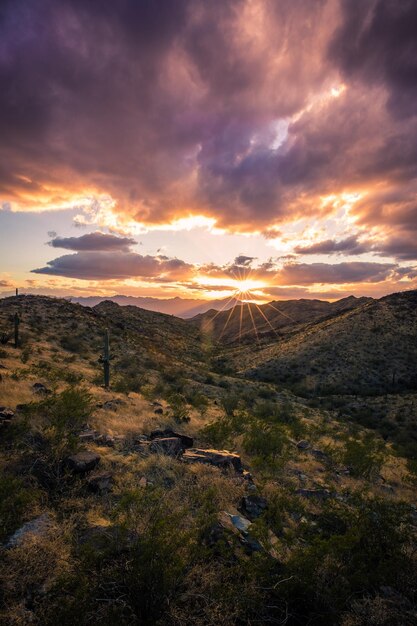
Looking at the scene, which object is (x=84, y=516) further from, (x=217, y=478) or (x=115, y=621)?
(x=217, y=478)

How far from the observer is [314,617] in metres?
4.50

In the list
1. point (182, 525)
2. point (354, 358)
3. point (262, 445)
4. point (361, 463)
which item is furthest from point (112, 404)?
point (354, 358)

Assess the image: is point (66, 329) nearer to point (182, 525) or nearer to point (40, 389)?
point (40, 389)

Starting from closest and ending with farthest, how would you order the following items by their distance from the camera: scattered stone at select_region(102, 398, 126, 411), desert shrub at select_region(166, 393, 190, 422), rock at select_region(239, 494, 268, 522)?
rock at select_region(239, 494, 268, 522) → scattered stone at select_region(102, 398, 126, 411) → desert shrub at select_region(166, 393, 190, 422)

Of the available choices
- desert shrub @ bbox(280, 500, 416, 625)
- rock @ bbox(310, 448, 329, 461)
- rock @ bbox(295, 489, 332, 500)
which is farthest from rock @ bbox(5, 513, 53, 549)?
rock @ bbox(310, 448, 329, 461)

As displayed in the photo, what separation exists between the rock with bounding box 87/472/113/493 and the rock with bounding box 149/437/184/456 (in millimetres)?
2085

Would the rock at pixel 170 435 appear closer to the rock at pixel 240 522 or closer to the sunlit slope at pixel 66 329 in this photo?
the rock at pixel 240 522

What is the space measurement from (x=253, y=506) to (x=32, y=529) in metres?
4.69

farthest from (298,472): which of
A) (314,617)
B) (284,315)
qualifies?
(284,315)

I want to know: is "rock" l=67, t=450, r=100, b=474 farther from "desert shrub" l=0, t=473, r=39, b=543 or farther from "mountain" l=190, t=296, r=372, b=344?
"mountain" l=190, t=296, r=372, b=344

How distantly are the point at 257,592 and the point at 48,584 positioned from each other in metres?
2.98

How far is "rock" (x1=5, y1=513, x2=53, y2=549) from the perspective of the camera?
15.9 feet

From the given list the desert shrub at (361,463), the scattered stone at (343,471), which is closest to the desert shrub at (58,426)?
the scattered stone at (343,471)

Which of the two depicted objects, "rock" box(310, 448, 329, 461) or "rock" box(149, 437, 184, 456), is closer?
"rock" box(149, 437, 184, 456)
